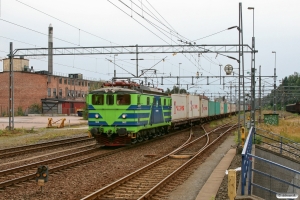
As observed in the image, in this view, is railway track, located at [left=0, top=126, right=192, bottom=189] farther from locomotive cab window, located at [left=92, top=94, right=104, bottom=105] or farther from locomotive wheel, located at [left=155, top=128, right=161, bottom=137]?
locomotive wheel, located at [left=155, top=128, right=161, bottom=137]

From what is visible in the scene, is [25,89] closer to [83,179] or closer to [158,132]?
[158,132]

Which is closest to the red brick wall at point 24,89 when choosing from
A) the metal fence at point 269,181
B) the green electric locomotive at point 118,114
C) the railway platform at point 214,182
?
the green electric locomotive at point 118,114

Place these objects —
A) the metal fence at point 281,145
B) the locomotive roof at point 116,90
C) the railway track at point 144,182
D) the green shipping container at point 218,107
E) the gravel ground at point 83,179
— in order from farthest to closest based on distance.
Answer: the green shipping container at point 218,107 < the locomotive roof at point 116,90 < the metal fence at point 281,145 < the gravel ground at point 83,179 < the railway track at point 144,182

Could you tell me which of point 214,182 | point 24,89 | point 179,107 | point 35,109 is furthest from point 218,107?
point 214,182

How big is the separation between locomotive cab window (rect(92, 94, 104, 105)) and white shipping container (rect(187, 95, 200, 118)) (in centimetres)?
1722

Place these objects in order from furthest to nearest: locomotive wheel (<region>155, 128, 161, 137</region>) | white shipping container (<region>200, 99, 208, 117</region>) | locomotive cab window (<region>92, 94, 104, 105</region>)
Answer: white shipping container (<region>200, 99, 208, 117</region>) → locomotive wheel (<region>155, 128, 161, 137</region>) → locomotive cab window (<region>92, 94, 104, 105</region>)

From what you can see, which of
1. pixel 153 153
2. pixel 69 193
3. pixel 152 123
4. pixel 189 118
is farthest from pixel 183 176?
pixel 189 118

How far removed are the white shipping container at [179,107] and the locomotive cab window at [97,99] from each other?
36.6ft

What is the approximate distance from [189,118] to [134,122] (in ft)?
58.2

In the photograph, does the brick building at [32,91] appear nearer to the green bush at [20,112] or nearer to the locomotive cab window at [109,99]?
the green bush at [20,112]

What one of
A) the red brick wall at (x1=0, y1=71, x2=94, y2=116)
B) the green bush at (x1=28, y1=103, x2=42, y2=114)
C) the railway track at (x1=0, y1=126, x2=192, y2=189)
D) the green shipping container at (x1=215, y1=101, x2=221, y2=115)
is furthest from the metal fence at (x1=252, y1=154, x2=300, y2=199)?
the red brick wall at (x1=0, y1=71, x2=94, y2=116)

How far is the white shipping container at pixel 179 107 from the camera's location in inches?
1243

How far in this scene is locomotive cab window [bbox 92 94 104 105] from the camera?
67.7 feet

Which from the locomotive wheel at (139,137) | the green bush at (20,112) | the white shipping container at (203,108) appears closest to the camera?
the locomotive wheel at (139,137)
